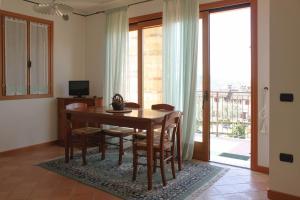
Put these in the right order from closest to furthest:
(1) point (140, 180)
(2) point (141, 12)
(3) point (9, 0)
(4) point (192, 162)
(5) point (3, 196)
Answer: (5) point (3, 196)
(1) point (140, 180)
(4) point (192, 162)
(3) point (9, 0)
(2) point (141, 12)

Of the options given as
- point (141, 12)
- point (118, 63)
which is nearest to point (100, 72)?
point (118, 63)

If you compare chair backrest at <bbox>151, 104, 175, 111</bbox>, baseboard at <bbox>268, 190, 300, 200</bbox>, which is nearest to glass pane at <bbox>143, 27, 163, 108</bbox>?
chair backrest at <bbox>151, 104, 175, 111</bbox>

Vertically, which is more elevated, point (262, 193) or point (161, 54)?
point (161, 54)

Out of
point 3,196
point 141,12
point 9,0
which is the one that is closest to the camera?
point 3,196

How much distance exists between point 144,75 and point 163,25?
988 millimetres

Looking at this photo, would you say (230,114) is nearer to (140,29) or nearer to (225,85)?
(225,85)

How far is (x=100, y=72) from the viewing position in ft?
17.4

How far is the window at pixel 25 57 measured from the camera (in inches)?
167

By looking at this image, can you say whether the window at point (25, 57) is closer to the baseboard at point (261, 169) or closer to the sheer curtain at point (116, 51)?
the sheer curtain at point (116, 51)

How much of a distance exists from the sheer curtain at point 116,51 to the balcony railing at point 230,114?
6.50ft

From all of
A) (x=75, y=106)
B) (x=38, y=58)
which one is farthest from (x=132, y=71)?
(x=38, y=58)

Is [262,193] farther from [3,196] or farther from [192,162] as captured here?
[3,196]

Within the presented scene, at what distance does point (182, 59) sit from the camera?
154 inches

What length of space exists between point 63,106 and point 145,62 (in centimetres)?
175
